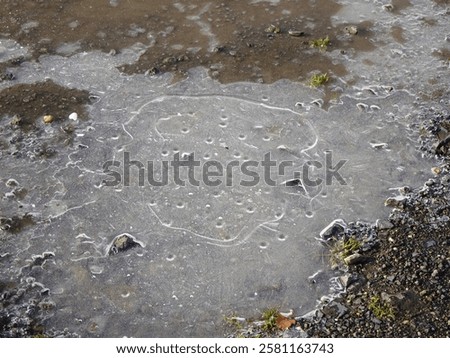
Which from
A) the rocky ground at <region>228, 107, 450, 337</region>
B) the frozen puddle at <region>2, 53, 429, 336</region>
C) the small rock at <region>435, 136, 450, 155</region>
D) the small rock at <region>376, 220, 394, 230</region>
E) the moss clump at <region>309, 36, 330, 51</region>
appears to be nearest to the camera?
the rocky ground at <region>228, 107, 450, 337</region>

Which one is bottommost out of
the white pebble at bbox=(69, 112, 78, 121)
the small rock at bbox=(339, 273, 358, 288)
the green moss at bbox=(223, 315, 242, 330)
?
the green moss at bbox=(223, 315, 242, 330)

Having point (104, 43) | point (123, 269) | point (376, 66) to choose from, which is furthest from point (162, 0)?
point (123, 269)

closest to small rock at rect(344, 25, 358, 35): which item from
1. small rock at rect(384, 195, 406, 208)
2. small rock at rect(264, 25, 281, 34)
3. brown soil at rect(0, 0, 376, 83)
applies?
brown soil at rect(0, 0, 376, 83)

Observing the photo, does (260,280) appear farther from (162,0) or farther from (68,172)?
(162,0)

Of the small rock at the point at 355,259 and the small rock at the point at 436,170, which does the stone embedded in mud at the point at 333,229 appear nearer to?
the small rock at the point at 355,259

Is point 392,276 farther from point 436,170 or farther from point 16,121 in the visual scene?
point 16,121

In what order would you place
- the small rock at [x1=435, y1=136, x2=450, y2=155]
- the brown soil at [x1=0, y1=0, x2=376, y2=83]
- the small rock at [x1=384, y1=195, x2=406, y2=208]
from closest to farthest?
the small rock at [x1=384, y1=195, x2=406, y2=208] → the small rock at [x1=435, y1=136, x2=450, y2=155] → the brown soil at [x1=0, y1=0, x2=376, y2=83]

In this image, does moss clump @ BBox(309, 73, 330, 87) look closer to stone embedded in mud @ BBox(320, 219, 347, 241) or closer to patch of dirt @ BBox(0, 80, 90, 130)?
stone embedded in mud @ BBox(320, 219, 347, 241)

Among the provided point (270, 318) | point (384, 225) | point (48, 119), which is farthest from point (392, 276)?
point (48, 119)
